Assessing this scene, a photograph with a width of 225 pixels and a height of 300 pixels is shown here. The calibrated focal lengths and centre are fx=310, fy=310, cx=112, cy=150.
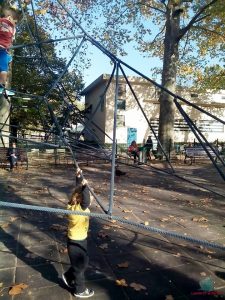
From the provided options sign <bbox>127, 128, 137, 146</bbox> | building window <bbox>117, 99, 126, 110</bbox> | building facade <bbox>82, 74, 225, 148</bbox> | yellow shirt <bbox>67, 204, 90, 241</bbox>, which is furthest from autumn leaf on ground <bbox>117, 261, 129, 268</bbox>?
building window <bbox>117, 99, 126, 110</bbox>

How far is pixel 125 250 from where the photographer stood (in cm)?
494

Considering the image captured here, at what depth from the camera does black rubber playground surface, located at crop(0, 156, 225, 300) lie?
3.81 meters

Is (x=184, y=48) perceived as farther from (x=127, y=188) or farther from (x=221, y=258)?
(x=221, y=258)

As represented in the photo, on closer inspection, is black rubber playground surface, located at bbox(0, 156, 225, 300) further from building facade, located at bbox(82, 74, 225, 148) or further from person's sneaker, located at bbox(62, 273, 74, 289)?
building facade, located at bbox(82, 74, 225, 148)

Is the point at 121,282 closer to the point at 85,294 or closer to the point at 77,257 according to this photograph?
the point at 85,294

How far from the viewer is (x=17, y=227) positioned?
231 inches

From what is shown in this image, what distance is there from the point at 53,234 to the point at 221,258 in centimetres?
284

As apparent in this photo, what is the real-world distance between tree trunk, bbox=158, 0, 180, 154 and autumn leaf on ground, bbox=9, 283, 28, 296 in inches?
602

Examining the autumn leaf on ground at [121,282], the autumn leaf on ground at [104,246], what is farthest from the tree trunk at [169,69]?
the autumn leaf on ground at [121,282]

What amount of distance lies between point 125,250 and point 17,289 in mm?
1819

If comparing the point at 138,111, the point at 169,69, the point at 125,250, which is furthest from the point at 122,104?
the point at 125,250

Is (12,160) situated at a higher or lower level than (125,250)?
higher

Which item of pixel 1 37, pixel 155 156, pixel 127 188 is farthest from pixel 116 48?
pixel 1 37

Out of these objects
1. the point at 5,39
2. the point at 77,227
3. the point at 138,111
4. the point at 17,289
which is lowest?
the point at 17,289
